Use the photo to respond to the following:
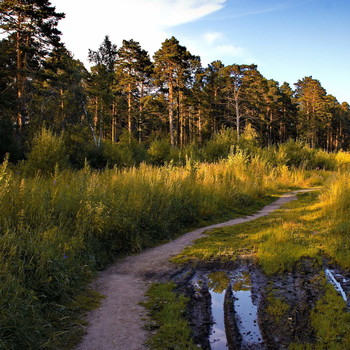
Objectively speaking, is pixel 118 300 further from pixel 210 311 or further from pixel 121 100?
pixel 121 100

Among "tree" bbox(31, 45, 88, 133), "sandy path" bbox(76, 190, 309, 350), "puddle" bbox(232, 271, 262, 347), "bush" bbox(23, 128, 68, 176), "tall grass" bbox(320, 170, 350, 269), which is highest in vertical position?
"tree" bbox(31, 45, 88, 133)

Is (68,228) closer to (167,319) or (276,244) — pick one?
(167,319)

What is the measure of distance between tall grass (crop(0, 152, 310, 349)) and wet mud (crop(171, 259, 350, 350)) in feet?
4.90

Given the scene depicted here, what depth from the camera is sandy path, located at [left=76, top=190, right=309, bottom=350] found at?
10.1 feet

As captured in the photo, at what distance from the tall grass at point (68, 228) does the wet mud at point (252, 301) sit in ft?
4.90

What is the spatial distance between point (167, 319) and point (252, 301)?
3.67 ft

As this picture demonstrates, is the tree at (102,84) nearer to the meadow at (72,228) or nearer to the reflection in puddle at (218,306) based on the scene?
the meadow at (72,228)

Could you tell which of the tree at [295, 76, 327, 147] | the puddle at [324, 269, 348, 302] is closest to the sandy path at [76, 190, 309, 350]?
the puddle at [324, 269, 348, 302]

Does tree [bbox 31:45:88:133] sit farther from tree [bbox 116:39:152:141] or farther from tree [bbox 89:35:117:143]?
tree [bbox 116:39:152:141]

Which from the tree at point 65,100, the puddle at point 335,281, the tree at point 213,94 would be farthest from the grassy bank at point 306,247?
the tree at point 213,94

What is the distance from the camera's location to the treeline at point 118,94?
2138 centimetres

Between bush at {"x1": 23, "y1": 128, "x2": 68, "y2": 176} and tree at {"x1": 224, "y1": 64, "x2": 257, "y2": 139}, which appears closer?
bush at {"x1": 23, "y1": 128, "x2": 68, "y2": 176}

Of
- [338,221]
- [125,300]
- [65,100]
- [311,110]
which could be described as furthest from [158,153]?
[311,110]

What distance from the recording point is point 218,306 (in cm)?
376
